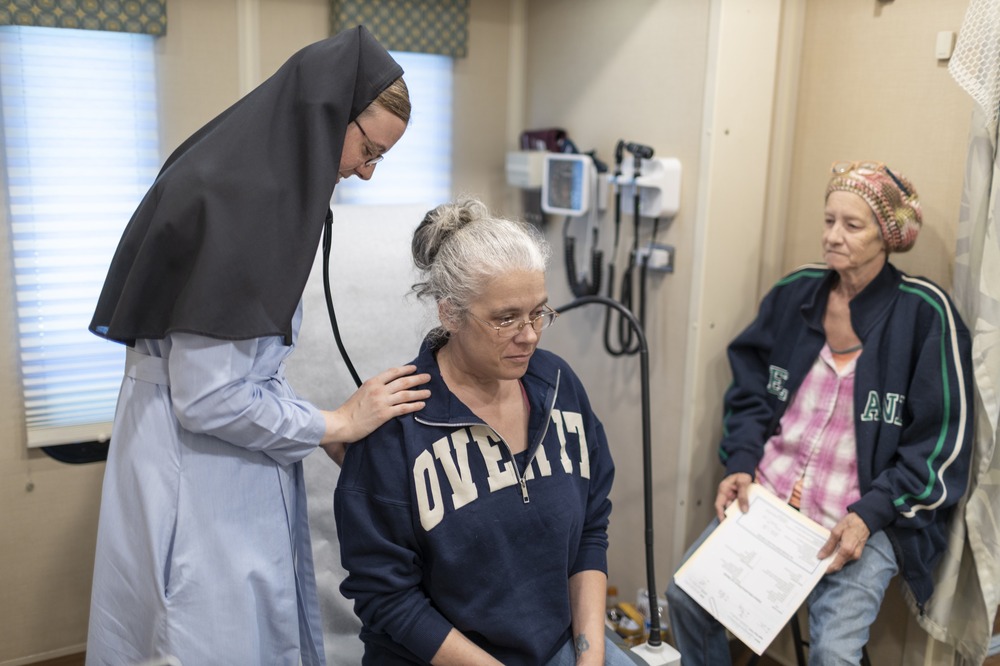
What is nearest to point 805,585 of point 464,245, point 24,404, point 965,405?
point 965,405

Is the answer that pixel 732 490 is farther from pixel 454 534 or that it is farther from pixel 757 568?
pixel 454 534

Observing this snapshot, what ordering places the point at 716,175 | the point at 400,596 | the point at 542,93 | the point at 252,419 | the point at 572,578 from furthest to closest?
the point at 542,93 < the point at 716,175 < the point at 572,578 < the point at 400,596 < the point at 252,419

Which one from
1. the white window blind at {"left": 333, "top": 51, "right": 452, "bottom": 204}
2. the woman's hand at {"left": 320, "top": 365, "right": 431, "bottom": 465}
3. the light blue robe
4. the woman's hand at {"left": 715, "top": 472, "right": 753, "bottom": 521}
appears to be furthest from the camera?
the white window blind at {"left": 333, "top": 51, "right": 452, "bottom": 204}

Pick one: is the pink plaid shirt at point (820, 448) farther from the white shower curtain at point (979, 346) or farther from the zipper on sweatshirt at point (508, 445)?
the zipper on sweatshirt at point (508, 445)

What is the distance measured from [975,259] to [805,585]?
800 mm

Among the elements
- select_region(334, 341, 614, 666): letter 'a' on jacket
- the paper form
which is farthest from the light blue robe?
the paper form

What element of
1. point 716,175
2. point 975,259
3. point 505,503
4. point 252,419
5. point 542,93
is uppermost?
point 542,93

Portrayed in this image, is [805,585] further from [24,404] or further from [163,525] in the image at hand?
[24,404]

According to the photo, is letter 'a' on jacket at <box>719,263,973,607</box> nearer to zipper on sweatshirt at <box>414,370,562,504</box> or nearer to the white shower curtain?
the white shower curtain

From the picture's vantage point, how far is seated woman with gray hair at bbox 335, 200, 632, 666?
150 centimetres

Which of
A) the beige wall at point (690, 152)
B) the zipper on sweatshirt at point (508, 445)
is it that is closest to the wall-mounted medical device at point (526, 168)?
the beige wall at point (690, 152)

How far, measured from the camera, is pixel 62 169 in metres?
2.33

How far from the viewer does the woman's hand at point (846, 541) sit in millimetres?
1906

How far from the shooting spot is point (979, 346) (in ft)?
6.22
